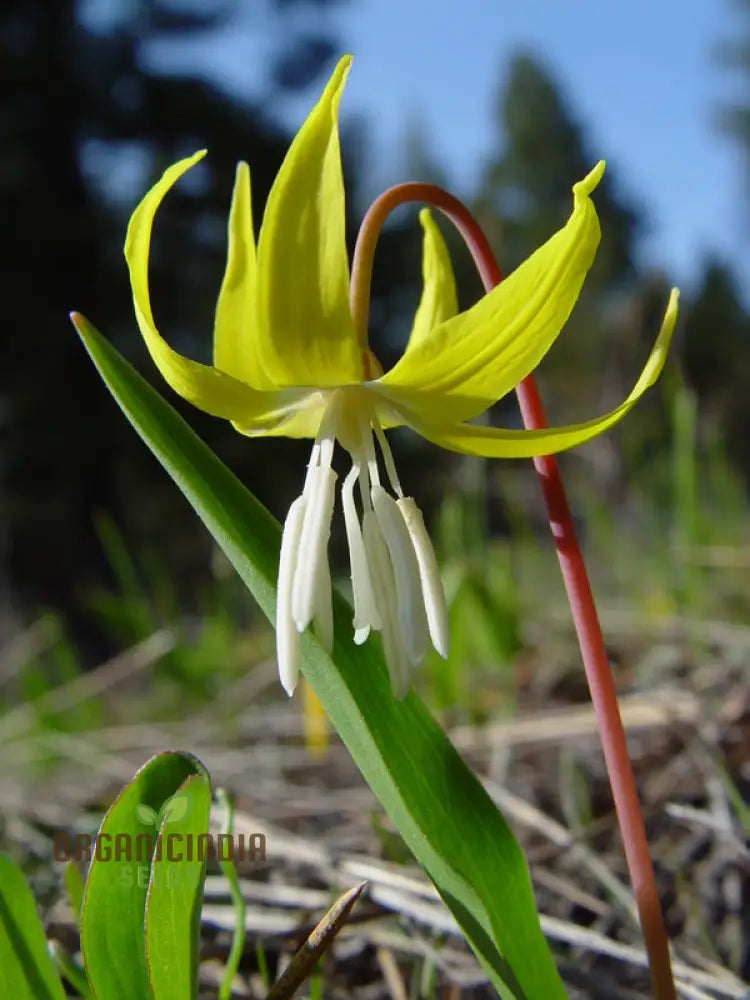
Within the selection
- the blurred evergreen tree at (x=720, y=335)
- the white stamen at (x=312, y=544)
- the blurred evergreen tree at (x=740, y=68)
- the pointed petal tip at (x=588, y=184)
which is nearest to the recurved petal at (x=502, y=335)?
the pointed petal tip at (x=588, y=184)

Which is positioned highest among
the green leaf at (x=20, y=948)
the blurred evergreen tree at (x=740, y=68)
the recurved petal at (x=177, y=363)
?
the blurred evergreen tree at (x=740, y=68)

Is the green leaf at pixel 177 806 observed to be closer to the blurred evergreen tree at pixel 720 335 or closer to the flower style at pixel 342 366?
the flower style at pixel 342 366

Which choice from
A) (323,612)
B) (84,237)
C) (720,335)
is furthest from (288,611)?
(720,335)

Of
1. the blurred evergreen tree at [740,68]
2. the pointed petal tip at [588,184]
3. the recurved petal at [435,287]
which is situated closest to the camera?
the pointed petal tip at [588,184]

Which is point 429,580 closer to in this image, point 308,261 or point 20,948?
point 308,261


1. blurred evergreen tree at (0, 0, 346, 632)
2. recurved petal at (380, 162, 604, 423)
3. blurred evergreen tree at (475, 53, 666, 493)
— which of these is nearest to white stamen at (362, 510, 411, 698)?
recurved petal at (380, 162, 604, 423)

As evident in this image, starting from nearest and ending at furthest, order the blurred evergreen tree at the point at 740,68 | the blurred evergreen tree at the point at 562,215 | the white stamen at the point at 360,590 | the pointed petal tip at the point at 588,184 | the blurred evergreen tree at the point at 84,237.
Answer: the pointed petal tip at the point at 588,184 → the white stamen at the point at 360,590 → the blurred evergreen tree at the point at 84,237 → the blurred evergreen tree at the point at 562,215 → the blurred evergreen tree at the point at 740,68
